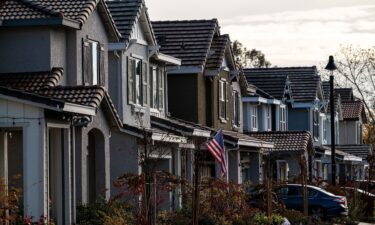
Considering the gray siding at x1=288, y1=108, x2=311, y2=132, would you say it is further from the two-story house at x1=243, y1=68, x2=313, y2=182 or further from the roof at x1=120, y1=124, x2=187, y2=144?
the roof at x1=120, y1=124, x2=187, y2=144

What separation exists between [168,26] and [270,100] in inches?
558

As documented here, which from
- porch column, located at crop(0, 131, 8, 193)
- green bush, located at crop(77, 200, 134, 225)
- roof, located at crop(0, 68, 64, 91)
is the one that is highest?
roof, located at crop(0, 68, 64, 91)

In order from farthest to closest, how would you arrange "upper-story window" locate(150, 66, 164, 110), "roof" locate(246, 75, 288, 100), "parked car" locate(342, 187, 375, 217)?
"roof" locate(246, 75, 288, 100), "parked car" locate(342, 187, 375, 217), "upper-story window" locate(150, 66, 164, 110)

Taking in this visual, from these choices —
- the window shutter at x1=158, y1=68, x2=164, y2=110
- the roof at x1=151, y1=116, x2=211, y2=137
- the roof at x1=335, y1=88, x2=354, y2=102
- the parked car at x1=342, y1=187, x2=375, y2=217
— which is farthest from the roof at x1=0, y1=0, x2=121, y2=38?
the roof at x1=335, y1=88, x2=354, y2=102

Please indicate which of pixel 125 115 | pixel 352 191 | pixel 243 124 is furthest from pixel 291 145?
pixel 125 115

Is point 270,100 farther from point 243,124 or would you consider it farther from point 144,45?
point 144,45

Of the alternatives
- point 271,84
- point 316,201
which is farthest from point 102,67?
point 271,84

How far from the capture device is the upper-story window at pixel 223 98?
167 ft

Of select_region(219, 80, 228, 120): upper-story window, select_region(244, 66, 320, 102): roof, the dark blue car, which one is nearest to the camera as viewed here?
the dark blue car

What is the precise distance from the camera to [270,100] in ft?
207

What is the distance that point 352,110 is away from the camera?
88500 millimetres

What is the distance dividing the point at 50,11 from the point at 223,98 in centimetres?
2129

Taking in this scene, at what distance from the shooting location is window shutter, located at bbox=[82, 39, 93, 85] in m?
32.8

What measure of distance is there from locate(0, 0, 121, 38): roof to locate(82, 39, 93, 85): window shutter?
3.08ft
